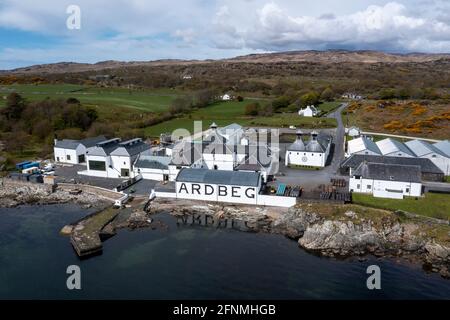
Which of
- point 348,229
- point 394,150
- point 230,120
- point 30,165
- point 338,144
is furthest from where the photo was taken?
point 230,120

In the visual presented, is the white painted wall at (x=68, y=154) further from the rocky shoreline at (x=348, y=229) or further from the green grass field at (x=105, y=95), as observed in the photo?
the green grass field at (x=105, y=95)

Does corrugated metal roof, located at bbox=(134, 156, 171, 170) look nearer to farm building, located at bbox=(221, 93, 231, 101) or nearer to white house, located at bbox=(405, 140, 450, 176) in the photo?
white house, located at bbox=(405, 140, 450, 176)

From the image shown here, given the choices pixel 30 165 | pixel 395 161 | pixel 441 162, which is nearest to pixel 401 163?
Answer: pixel 395 161

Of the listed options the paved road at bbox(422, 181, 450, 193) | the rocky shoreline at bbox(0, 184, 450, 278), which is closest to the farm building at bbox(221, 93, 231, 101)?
the rocky shoreline at bbox(0, 184, 450, 278)

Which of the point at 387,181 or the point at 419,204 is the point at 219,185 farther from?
the point at 419,204
